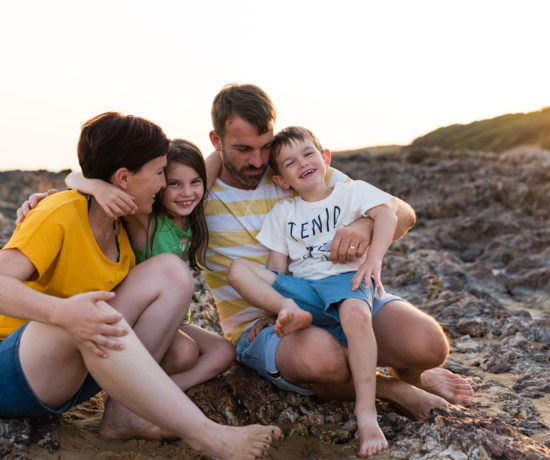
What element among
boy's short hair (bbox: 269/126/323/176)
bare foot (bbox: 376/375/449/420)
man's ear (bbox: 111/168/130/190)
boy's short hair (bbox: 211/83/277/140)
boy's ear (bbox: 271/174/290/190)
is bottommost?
bare foot (bbox: 376/375/449/420)

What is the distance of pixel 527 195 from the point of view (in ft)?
26.9

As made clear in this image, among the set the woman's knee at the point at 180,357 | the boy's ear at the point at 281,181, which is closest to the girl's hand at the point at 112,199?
the woman's knee at the point at 180,357

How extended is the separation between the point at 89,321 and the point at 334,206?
1382 millimetres

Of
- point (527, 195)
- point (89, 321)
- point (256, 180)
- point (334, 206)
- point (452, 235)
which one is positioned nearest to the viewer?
point (89, 321)

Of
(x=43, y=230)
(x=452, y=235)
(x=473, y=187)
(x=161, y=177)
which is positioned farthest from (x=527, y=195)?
(x=43, y=230)

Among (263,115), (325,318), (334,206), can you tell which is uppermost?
(263,115)

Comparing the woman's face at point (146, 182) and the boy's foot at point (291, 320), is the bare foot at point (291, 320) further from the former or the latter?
the woman's face at point (146, 182)

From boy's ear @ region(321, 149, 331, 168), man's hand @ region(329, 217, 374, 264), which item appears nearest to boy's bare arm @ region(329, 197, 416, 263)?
man's hand @ region(329, 217, 374, 264)

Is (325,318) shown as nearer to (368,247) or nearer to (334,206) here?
(368,247)

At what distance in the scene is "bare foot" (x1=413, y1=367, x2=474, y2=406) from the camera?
2.83m

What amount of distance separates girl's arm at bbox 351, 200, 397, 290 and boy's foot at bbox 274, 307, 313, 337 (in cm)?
25

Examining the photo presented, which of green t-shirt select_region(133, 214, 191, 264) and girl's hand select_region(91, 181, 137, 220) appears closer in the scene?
girl's hand select_region(91, 181, 137, 220)

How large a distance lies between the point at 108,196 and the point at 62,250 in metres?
0.27

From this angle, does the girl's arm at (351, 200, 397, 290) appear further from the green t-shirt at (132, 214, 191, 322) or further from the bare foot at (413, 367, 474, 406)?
the green t-shirt at (132, 214, 191, 322)
